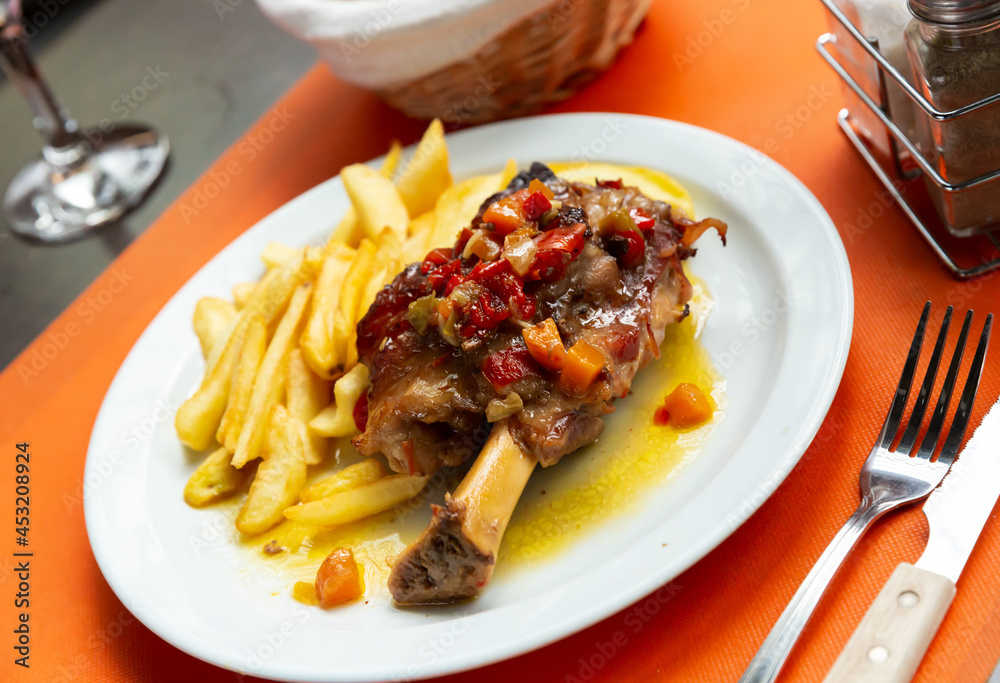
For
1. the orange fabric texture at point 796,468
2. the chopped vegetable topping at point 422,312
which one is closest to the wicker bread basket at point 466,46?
the orange fabric texture at point 796,468

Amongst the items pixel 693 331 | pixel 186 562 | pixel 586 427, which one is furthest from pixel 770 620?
pixel 186 562

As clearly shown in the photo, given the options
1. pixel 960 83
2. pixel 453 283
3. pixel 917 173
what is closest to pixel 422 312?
pixel 453 283

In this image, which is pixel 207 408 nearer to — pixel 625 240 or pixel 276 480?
pixel 276 480

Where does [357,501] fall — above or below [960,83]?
below

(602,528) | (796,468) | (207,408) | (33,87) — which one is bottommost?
(796,468)

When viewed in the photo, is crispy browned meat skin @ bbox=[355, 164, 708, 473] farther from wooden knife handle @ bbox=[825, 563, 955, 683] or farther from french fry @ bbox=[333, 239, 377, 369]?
wooden knife handle @ bbox=[825, 563, 955, 683]

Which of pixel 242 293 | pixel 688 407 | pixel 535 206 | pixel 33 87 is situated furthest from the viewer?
pixel 33 87

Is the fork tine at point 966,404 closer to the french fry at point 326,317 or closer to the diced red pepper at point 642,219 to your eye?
the diced red pepper at point 642,219

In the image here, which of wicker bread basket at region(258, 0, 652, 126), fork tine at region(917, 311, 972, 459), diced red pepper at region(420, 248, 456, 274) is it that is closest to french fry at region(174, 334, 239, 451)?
diced red pepper at region(420, 248, 456, 274)

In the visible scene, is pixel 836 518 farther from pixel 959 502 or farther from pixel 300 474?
pixel 300 474
